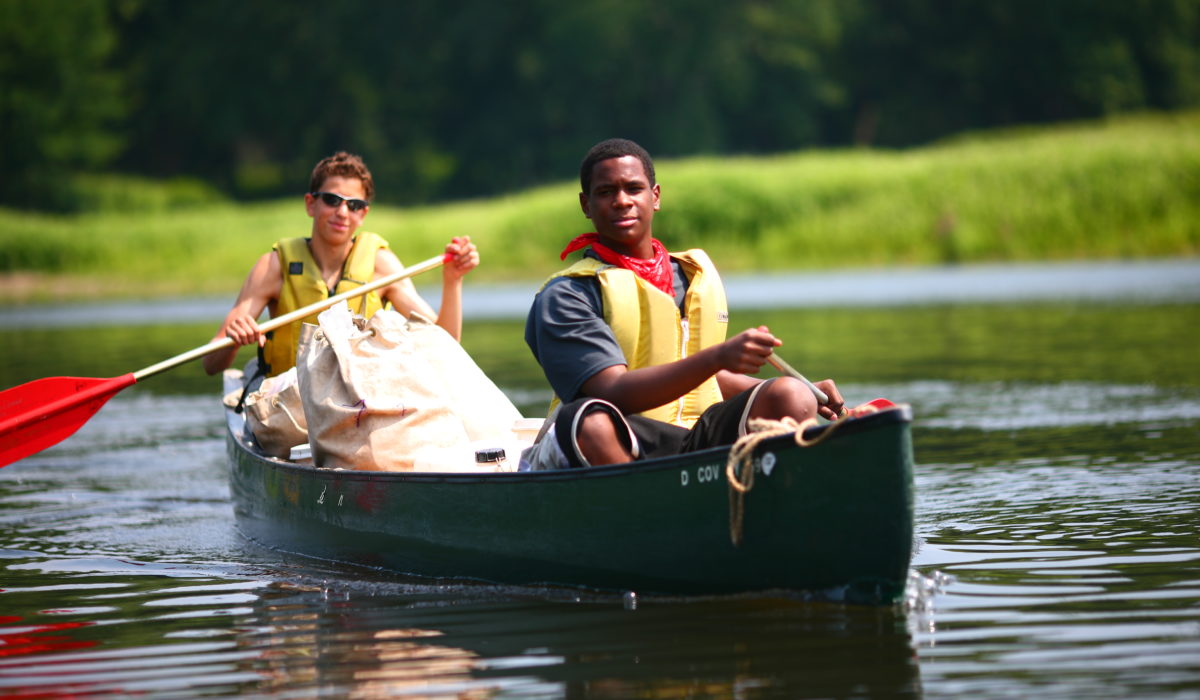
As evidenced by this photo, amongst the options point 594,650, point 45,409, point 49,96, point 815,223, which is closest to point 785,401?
point 594,650

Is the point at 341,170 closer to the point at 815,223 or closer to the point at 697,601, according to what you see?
the point at 697,601

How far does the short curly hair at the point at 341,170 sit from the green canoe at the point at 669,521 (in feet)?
4.60

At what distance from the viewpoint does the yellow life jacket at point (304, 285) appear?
21.5ft

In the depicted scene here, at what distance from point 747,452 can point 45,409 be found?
3.36 m

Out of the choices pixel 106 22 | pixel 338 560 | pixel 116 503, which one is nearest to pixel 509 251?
pixel 116 503

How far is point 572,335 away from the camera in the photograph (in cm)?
447

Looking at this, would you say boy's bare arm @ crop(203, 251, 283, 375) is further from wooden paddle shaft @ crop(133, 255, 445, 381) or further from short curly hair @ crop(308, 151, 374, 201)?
short curly hair @ crop(308, 151, 374, 201)

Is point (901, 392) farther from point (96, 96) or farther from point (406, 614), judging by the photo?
point (96, 96)

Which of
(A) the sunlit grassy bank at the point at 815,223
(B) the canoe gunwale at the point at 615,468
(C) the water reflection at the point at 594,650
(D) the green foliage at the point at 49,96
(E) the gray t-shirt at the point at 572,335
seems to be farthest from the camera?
(D) the green foliage at the point at 49,96

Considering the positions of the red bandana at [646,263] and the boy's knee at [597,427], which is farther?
the red bandana at [646,263]

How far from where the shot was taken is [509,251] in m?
26.4

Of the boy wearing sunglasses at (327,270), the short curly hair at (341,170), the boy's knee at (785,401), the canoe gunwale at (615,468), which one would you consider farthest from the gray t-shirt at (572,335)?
the short curly hair at (341,170)

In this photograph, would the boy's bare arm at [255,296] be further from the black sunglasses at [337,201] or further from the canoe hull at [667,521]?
the canoe hull at [667,521]

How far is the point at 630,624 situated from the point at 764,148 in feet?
146
